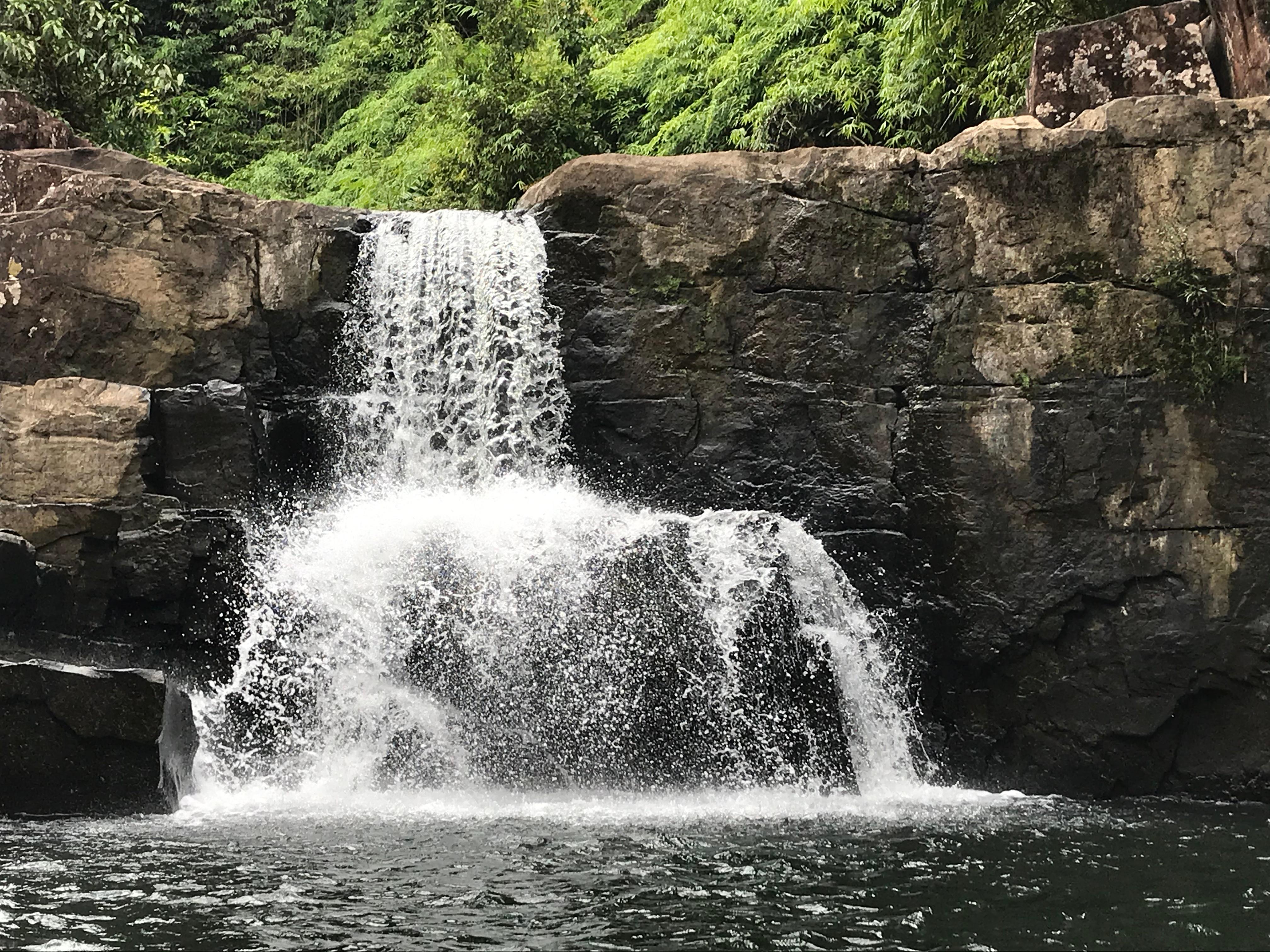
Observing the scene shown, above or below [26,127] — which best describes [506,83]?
above

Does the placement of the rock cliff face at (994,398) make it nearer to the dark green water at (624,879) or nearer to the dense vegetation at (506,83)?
the dark green water at (624,879)

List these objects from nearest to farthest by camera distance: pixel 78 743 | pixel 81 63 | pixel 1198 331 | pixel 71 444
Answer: pixel 78 743
pixel 71 444
pixel 1198 331
pixel 81 63

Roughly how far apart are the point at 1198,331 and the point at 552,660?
5.73m

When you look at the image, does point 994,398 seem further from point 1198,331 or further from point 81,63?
point 81,63

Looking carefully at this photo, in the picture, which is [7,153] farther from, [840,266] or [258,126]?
[258,126]

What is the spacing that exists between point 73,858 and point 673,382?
20.4 feet

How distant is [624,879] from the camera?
579 centimetres

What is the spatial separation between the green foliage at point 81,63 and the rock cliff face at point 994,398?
6.35m

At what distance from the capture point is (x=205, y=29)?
983 inches

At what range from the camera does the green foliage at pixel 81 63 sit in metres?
13.6

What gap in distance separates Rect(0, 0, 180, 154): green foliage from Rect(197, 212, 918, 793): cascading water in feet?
23.9

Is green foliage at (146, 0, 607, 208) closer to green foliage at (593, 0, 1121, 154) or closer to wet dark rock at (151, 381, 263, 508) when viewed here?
green foliage at (593, 0, 1121, 154)

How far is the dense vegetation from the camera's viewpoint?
1354 centimetres

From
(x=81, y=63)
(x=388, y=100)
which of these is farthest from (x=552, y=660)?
(x=388, y=100)
